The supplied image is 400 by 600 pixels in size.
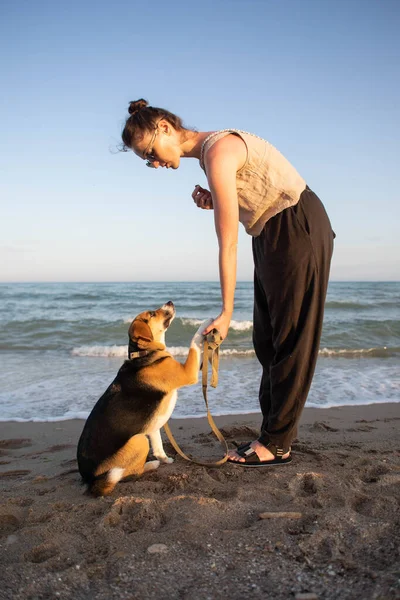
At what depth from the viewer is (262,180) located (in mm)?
2984

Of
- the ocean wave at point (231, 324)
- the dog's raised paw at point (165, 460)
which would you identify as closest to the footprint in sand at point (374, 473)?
the dog's raised paw at point (165, 460)

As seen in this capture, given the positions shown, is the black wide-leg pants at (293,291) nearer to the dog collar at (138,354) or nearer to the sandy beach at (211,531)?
the sandy beach at (211,531)

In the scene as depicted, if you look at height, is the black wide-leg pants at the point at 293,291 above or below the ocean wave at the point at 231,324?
above

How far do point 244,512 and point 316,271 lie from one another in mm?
1586

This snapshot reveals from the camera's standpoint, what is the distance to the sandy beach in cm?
205

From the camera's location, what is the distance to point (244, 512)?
2.76 meters

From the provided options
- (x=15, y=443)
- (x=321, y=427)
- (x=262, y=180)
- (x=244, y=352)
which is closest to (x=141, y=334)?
(x=262, y=180)

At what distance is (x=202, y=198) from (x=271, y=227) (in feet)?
2.09

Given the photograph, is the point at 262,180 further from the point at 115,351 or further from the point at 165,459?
the point at 115,351

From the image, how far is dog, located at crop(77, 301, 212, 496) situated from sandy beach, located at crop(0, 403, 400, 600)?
164mm

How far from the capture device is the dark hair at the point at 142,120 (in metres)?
3.01

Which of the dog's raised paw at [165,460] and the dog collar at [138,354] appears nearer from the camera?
the dog collar at [138,354]

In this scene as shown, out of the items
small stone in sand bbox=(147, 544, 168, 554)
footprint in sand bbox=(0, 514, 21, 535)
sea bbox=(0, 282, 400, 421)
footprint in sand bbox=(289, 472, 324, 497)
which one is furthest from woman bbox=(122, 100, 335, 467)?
sea bbox=(0, 282, 400, 421)

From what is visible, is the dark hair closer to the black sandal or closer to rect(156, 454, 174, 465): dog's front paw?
the black sandal
